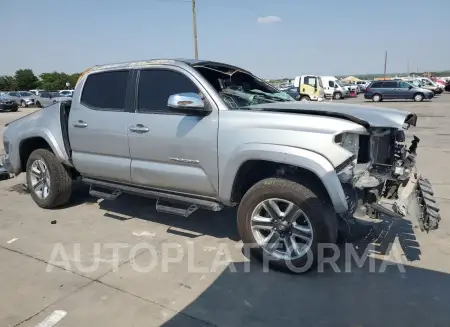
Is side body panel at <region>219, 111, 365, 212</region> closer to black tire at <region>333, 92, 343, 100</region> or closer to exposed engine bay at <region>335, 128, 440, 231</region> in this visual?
exposed engine bay at <region>335, 128, 440, 231</region>

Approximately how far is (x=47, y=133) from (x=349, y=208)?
4.07 metres

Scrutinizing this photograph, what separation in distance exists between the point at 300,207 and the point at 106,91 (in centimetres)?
281

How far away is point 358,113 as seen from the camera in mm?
3764

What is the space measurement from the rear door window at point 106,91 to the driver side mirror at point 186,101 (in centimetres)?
108

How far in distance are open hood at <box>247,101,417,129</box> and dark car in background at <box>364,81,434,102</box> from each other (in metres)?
31.7

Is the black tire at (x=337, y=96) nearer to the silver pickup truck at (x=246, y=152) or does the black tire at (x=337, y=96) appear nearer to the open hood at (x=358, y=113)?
the silver pickup truck at (x=246, y=152)

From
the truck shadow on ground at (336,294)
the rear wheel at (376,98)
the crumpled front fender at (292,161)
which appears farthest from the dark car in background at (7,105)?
the truck shadow on ground at (336,294)

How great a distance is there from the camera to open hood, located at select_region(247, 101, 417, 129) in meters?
3.53

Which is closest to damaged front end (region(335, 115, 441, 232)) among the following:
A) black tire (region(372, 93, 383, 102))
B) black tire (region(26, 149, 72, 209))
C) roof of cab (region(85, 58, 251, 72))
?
roof of cab (region(85, 58, 251, 72))

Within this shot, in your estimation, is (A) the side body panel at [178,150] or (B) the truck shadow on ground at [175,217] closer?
(A) the side body panel at [178,150]

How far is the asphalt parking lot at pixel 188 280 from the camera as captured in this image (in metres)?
3.13

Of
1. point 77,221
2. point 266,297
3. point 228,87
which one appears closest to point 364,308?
point 266,297

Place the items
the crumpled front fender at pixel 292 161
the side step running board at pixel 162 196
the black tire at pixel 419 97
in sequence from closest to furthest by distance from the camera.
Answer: the crumpled front fender at pixel 292 161, the side step running board at pixel 162 196, the black tire at pixel 419 97

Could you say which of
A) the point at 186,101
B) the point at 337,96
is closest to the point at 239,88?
the point at 186,101
